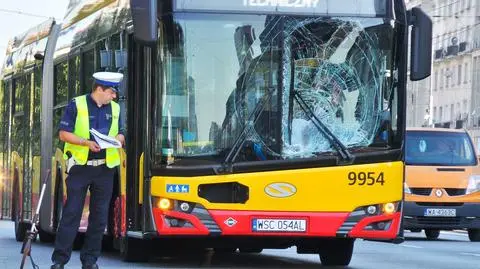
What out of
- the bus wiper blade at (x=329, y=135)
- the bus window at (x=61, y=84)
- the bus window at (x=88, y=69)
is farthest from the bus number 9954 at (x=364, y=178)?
the bus window at (x=61, y=84)

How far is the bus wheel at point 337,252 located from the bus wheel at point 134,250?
206 cm

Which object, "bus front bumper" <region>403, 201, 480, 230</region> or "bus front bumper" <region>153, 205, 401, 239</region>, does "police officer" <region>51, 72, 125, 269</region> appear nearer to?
"bus front bumper" <region>153, 205, 401, 239</region>

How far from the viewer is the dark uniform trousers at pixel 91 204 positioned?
12469 millimetres

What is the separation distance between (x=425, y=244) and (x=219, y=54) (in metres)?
11.8

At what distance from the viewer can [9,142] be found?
2420cm

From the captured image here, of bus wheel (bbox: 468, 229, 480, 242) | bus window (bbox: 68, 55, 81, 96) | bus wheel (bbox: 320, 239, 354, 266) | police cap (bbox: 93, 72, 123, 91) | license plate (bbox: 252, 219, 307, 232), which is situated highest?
police cap (bbox: 93, 72, 123, 91)

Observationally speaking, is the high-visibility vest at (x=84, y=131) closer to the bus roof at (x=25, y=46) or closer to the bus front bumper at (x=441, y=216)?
the bus roof at (x=25, y=46)

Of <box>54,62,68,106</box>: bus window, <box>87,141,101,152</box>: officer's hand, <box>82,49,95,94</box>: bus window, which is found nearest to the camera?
<box>87,141,101,152</box>: officer's hand

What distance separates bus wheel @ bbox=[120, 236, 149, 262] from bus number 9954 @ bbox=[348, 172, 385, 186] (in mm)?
2586

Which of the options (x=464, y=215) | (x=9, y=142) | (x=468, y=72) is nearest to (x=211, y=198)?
(x=9, y=142)

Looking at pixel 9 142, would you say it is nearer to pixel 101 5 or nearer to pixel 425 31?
pixel 101 5

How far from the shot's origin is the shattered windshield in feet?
48.1

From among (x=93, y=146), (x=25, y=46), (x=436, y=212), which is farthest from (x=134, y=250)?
(x=436, y=212)

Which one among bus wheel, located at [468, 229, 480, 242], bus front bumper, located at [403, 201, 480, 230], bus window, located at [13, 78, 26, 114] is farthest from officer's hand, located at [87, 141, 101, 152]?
bus wheel, located at [468, 229, 480, 242]
